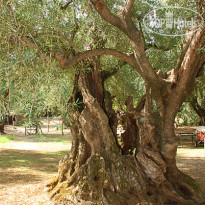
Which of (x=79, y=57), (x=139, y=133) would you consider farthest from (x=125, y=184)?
(x=79, y=57)

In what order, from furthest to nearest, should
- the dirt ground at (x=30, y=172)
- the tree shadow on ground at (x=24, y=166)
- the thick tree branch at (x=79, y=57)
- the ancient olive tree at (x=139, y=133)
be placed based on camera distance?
the tree shadow on ground at (x=24, y=166)
the dirt ground at (x=30, y=172)
the ancient olive tree at (x=139, y=133)
the thick tree branch at (x=79, y=57)

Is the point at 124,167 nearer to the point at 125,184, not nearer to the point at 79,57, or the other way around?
the point at 125,184

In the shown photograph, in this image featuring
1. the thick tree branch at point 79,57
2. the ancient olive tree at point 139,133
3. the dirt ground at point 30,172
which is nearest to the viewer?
the thick tree branch at point 79,57

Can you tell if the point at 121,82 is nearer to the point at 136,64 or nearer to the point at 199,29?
the point at 136,64

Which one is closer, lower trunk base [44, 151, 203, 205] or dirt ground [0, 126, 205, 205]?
Result: lower trunk base [44, 151, 203, 205]

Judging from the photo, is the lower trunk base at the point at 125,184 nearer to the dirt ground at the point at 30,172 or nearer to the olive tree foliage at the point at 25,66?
the dirt ground at the point at 30,172

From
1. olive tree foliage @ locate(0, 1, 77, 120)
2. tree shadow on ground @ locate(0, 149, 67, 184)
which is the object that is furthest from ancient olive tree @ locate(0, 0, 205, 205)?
tree shadow on ground @ locate(0, 149, 67, 184)

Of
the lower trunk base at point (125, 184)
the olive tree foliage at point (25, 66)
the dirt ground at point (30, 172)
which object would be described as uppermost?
the olive tree foliage at point (25, 66)

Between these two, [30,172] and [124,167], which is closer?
[124,167]

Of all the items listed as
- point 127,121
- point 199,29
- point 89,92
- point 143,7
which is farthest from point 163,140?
point 143,7

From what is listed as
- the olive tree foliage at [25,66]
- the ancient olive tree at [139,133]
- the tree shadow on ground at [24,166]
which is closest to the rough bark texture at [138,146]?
the ancient olive tree at [139,133]

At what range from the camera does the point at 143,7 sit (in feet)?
30.0

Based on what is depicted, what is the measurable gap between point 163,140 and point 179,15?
4001 millimetres

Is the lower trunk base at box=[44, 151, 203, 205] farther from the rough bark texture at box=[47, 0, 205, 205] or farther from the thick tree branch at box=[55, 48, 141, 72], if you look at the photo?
the thick tree branch at box=[55, 48, 141, 72]
